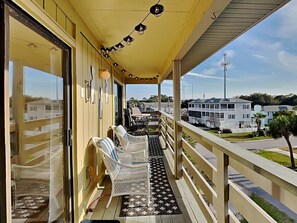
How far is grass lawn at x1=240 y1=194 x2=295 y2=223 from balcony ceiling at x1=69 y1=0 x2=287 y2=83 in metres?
1.34

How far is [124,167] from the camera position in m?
2.78

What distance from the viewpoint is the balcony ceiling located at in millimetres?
1828

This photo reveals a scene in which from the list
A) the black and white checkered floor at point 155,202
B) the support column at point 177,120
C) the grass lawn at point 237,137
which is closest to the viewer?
the grass lawn at point 237,137

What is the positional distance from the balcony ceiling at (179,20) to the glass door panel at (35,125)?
0.73 m

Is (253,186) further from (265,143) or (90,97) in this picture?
(90,97)

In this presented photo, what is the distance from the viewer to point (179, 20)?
2521 mm

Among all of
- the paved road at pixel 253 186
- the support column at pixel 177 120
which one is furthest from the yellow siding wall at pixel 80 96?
the paved road at pixel 253 186

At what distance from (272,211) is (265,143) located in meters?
0.39

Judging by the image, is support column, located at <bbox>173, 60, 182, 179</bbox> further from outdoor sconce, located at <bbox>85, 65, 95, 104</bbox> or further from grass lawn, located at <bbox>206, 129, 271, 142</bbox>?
grass lawn, located at <bbox>206, 129, 271, 142</bbox>

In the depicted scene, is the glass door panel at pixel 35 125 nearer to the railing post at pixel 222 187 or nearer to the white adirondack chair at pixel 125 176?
the white adirondack chair at pixel 125 176

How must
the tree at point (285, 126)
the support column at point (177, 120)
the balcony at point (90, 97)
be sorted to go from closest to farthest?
the tree at point (285, 126)
the balcony at point (90, 97)
the support column at point (177, 120)

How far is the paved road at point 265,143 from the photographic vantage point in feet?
3.49

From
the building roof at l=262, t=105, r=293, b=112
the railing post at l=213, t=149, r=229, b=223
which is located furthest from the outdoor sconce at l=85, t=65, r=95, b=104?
the building roof at l=262, t=105, r=293, b=112

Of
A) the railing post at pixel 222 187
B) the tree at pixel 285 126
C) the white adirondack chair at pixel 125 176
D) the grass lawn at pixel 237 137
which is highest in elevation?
the tree at pixel 285 126
